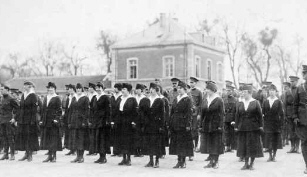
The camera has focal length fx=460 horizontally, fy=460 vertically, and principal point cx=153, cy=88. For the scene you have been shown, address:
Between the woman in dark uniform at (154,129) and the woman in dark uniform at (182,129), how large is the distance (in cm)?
31

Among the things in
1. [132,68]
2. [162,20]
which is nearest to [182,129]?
[132,68]

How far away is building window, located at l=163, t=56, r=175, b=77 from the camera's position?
1582 inches

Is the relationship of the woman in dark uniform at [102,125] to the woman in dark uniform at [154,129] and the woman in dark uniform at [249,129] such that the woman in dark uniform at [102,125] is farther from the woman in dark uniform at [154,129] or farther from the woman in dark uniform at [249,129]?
the woman in dark uniform at [249,129]

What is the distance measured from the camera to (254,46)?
5006 cm

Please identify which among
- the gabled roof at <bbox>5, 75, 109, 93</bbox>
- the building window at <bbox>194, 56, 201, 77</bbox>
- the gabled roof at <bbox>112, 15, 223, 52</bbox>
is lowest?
the gabled roof at <bbox>5, 75, 109, 93</bbox>

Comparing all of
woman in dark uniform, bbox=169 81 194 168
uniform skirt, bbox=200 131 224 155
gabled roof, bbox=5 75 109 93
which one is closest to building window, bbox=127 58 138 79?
gabled roof, bbox=5 75 109 93

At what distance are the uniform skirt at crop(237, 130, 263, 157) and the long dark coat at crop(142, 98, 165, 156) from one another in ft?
6.51

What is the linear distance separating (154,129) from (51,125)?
3.14 meters

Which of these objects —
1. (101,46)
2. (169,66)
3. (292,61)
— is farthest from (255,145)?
(101,46)

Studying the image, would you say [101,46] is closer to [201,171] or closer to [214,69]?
[214,69]

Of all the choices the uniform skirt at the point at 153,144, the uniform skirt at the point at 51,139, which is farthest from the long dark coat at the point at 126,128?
the uniform skirt at the point at 51,139

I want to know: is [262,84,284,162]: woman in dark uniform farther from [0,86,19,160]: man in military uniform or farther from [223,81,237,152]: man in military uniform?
[0,86,19,160]: man in military uniform

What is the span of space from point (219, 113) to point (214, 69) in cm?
3281

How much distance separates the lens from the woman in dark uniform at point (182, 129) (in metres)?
11.5
